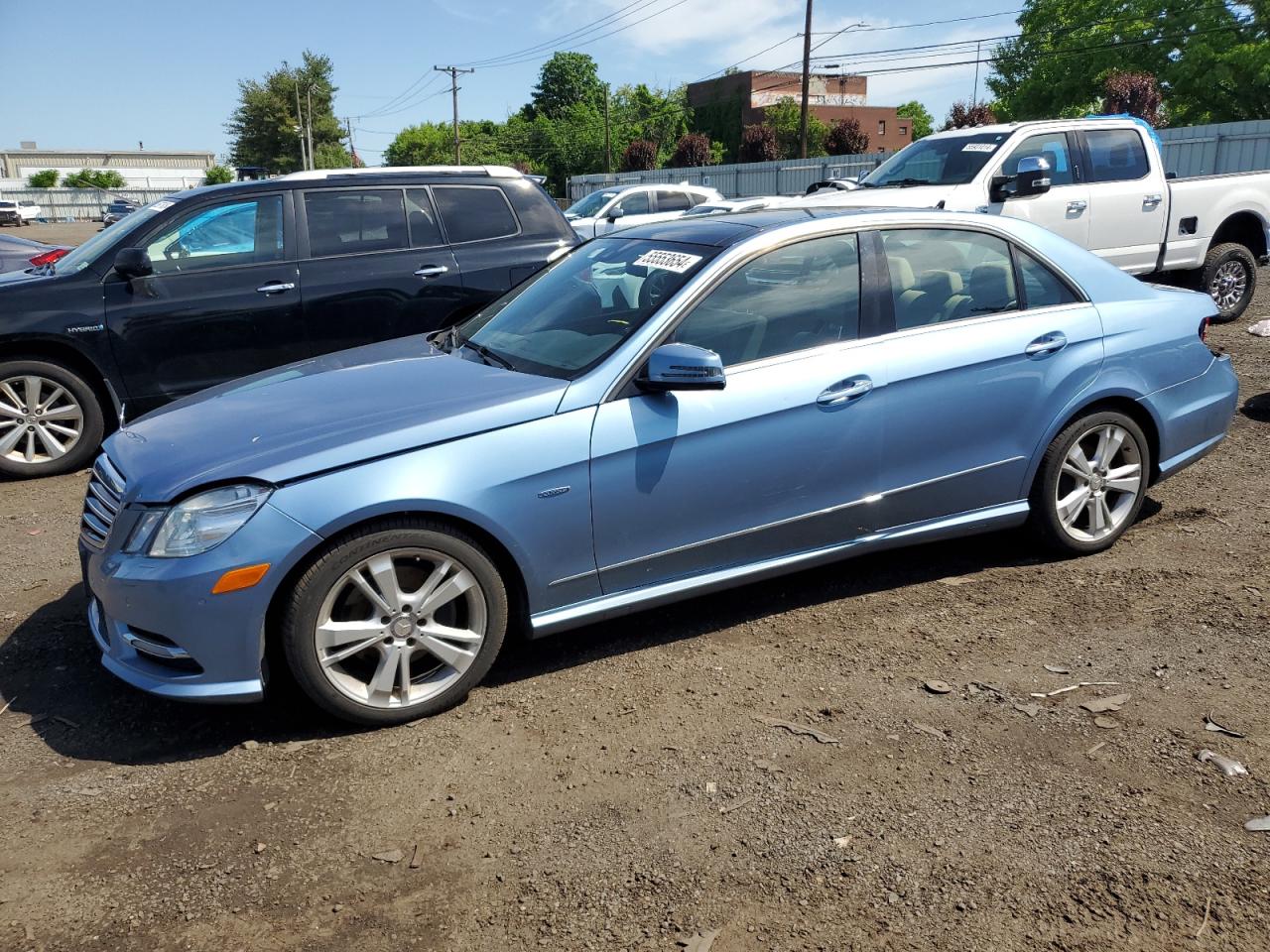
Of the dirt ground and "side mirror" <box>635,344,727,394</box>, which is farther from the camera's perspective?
"side mirror" <box>635,344,727,394</box>

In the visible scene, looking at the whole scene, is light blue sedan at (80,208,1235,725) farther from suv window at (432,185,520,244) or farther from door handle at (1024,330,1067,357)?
suv window at (432,185,520,244)

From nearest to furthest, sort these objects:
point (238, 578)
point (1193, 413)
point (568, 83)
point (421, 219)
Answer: point (238, 578), point (1193, 413), point (421, 219), point (568, 83)

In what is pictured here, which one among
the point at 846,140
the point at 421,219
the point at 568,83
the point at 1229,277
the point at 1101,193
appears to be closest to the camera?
the point at 421,219

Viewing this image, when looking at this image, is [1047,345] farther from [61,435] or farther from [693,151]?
[693,151]

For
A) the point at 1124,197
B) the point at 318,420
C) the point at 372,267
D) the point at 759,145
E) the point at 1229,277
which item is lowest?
the point at 318,420

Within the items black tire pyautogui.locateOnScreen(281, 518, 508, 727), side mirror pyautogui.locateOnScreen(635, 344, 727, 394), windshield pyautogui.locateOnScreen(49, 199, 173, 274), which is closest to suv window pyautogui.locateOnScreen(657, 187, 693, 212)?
windshield pyautogui.locateOnScreen(49, 199, 173, 274)

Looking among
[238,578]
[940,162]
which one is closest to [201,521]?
[238,578]

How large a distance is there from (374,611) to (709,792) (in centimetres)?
124

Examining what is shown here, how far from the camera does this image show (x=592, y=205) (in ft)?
65.4

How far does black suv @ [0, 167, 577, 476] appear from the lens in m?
6.57

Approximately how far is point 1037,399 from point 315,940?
351cm

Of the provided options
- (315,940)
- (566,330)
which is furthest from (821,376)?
(315,940)

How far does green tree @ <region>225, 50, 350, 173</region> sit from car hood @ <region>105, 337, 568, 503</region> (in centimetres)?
9481

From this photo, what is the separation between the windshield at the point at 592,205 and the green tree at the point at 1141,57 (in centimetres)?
4265
